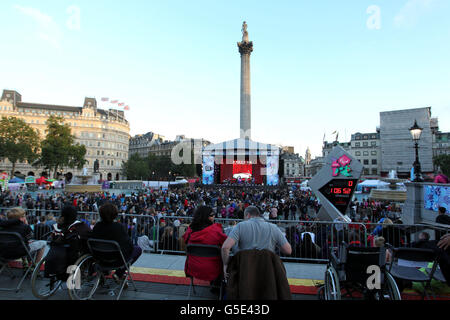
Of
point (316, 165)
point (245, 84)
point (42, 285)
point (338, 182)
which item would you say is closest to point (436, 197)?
point (338, 182)

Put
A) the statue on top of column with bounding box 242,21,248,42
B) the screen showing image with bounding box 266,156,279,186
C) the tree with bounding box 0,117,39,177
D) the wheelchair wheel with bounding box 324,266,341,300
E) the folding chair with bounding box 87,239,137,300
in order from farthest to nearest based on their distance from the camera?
the statue on top of column with bounding box 242,21,248,42 < the tree with bounding box 0,117,39,177 < the screen showing image with bounding box 266,156,279,186 < the folding chair with bounding box 87,239,137,300 < the wheelchair wheel with bounding box 324,266,341,300

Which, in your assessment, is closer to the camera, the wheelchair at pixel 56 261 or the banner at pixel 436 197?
the wheelchair at pixel 56 261

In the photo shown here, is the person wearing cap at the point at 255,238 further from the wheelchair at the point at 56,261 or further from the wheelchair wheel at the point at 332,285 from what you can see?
the wheelchair at the point at 56,261

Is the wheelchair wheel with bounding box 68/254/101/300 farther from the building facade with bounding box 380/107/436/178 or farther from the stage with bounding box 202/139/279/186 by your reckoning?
the building facade with bounding box 380/107/436/178

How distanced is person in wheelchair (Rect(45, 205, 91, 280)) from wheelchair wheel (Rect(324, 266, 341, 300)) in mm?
3648

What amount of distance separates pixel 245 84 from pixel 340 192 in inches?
1743

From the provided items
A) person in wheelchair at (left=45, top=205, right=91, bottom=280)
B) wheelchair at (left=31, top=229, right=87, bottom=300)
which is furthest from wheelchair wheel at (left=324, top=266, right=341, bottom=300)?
wheelchair at (left=31, top=229, right=87, bottom=300)

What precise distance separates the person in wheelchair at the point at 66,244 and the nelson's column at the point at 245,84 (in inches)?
1800

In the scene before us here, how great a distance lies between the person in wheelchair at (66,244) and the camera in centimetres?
363

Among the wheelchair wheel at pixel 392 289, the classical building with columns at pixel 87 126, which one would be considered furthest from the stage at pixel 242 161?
the classical building with columns at pixel 87 126

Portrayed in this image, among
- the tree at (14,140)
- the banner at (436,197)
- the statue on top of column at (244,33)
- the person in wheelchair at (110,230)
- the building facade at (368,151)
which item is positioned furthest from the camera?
the building facade at (368,151)

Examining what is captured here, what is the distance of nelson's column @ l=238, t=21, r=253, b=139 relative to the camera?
5072 centimetres
